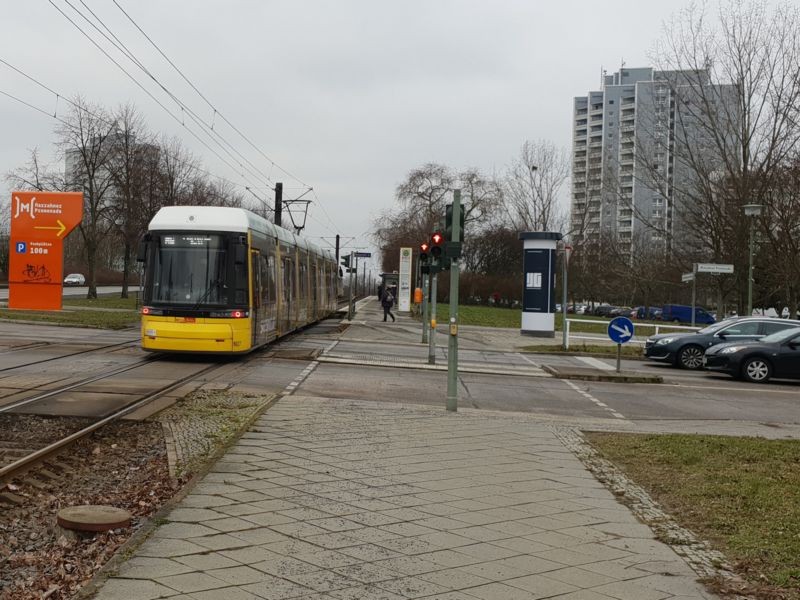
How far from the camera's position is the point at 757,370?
64.1 feet

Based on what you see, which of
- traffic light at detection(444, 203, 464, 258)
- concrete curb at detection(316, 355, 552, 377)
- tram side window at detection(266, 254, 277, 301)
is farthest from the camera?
tram side window at detection(266, 254, 277, 301)

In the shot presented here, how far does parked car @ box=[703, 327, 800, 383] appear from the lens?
19422 millimetres

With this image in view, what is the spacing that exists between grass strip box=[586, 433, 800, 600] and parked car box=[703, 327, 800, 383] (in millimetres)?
10178

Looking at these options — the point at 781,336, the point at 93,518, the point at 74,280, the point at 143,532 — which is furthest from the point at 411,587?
the point at 74,280

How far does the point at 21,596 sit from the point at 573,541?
338cm

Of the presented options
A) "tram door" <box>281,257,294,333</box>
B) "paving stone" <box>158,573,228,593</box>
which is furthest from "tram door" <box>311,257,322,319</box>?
"paving stone" <box>158,573,228,593</box>

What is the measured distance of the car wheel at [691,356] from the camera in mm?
22672

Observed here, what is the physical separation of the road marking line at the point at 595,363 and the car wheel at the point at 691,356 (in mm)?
2161

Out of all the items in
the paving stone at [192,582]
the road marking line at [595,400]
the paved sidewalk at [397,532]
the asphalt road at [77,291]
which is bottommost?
the road marking line at [595,400]

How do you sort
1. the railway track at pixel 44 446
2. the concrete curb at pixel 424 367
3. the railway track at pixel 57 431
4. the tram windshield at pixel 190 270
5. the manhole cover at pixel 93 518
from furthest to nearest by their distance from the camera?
the concrete curb at pixel 424 367, the tram windshield at pixel 190 270, the railway track at pixel 57 431, the railway track at pixel 44 446, the manhole cover at pixel 93 518

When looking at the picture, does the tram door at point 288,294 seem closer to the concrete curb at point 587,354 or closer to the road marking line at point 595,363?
the concrete curb at point 587,354

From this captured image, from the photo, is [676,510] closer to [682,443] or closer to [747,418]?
[682,443]

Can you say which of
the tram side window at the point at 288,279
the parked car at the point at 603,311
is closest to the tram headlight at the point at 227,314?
the tram side window at the point at 288,279

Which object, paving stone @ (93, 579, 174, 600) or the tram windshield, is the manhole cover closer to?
paving stone @ (93, 579, 174, 600)
